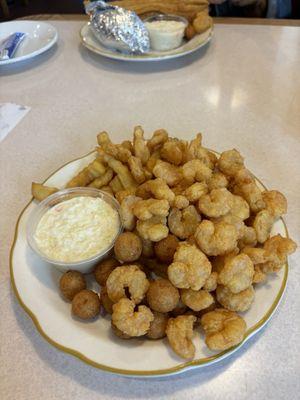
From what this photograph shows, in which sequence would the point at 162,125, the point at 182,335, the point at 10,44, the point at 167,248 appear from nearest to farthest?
1. the point at 182,335
2. the point at 167,248
3. the point at 162,125
4. the point at 10,44

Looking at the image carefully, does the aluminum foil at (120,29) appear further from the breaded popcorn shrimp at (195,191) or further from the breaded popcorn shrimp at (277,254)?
the breaded popcorn shrimp at (277,254)

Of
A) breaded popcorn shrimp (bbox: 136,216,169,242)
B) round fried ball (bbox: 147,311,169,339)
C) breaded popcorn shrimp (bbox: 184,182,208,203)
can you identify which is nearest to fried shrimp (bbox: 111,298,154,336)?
round fried ball (bbox: 147,311,169,339)

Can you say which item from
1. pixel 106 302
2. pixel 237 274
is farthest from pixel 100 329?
pixel 237 274

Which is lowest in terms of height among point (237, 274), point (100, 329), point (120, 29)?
point (100, 329)

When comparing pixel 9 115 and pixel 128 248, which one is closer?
pixel 128 248

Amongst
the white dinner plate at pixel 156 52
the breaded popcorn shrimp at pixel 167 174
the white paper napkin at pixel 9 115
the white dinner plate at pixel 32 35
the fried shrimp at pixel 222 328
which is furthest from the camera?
the white dinner plate at pixel 32 35

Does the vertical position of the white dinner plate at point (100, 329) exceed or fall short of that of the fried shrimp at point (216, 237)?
it falls short

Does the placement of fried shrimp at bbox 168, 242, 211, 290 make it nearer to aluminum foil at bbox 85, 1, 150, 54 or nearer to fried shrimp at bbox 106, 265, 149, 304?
fried shrimp at bbox 106, 265, 149, 304

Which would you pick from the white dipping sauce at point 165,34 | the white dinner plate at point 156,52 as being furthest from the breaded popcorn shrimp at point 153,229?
the white dipping sauce at point 165,34

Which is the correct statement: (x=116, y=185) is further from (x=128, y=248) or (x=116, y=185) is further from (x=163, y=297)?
(x=163, y=297)
